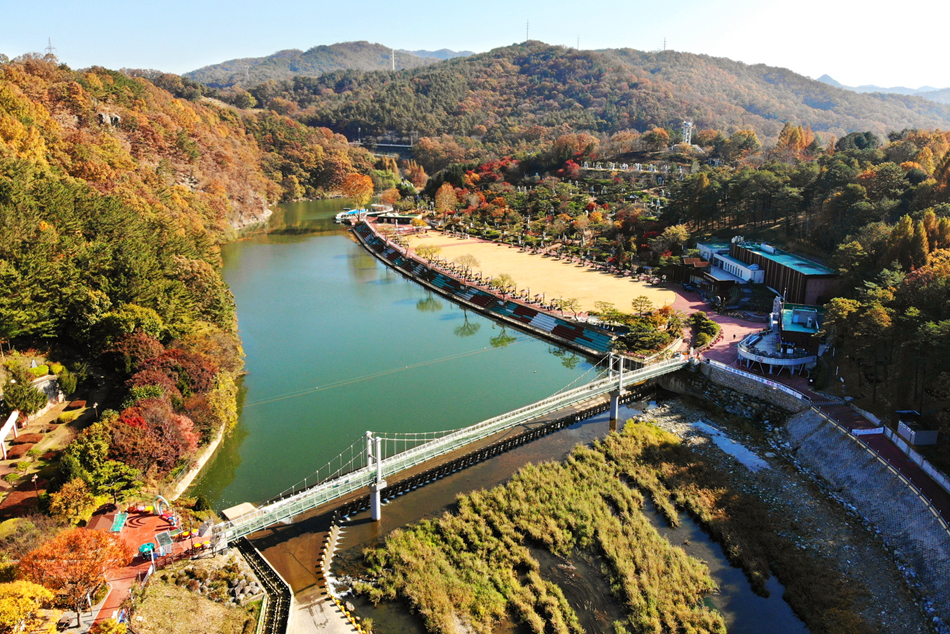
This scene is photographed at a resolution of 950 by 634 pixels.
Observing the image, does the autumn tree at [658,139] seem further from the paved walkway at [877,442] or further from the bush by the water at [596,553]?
the bush by the water at [596,553]

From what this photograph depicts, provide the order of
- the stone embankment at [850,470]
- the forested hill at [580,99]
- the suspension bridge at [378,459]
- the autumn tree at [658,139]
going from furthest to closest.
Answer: the forested hill at [580,99] → the autumn tree at [658,139] → the suspension bridge at [378,459] → the stone embankment at [850,470]

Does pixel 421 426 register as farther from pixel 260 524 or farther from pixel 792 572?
pixel 792 572

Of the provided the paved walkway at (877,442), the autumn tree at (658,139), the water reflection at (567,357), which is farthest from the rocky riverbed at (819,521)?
the autumn tree at (658,139)

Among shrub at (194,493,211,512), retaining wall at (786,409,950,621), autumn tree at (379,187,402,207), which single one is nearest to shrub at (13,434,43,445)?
shrub at (194,493,211,512)

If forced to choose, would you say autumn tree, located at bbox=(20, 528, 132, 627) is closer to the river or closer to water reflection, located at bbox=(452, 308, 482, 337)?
the river

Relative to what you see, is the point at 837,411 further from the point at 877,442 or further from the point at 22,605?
the point at 22,605
